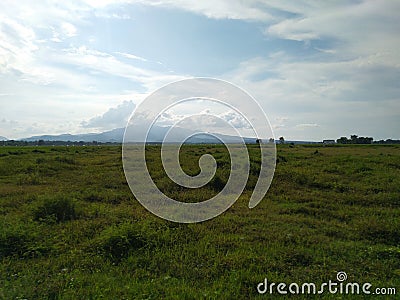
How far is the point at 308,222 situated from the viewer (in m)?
8.48

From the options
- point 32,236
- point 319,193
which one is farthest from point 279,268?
point 319,193

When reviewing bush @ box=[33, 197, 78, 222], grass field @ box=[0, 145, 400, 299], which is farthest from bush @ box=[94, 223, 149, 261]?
bush @ box=[33, 197, 78, 222]

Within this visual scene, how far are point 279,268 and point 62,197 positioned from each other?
6171mm

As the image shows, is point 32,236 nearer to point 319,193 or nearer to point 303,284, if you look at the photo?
point 303,284
